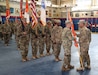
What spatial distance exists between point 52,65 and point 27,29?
→ 6.27ft

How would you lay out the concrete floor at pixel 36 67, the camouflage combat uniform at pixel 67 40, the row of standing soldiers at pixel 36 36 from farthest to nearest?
the row of standing soldiers at pixel 36 36 → the concrete floor at pixel 36 67 → the camouflage combat uniform at pixel 67 40

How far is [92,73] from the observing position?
6848mm

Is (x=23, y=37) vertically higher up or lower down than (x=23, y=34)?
lower down

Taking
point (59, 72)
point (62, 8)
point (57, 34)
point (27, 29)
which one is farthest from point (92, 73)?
point (62, 8)

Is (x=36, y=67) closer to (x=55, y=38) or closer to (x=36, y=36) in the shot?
(x=55, y=38)

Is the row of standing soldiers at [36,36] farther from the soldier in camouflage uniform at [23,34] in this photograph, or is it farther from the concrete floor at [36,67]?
the concrete floor at [36,67]

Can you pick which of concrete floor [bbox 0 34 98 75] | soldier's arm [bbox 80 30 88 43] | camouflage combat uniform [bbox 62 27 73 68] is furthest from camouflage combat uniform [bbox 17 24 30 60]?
soldier's arm [bbox 80 30 88 43]

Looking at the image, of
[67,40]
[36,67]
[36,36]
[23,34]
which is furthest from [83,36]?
[36,36]

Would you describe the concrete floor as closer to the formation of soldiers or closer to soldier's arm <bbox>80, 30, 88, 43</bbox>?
the formation of soldiers

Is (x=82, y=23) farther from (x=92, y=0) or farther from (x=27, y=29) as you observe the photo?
(x=92, y=0)

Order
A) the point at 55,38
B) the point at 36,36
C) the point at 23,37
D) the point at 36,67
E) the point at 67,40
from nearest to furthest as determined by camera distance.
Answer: the point at 67,40 → the point at 36,67 → the point at 55,38 → the point at 23,37 → the point at 36,36

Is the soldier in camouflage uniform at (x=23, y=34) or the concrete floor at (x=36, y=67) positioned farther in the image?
the soldier in camouflage uniform at (x=23, y=34)

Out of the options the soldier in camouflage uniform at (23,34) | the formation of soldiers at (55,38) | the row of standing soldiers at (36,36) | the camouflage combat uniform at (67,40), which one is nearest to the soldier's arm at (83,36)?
the formation of soldiers at (55,38)

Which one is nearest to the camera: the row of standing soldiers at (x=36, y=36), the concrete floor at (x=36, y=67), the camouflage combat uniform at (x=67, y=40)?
the camouflage combat uniform at (x=67, y=40)
